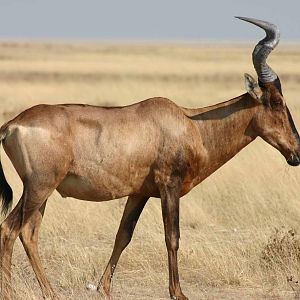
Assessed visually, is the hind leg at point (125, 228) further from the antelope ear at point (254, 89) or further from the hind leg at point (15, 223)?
the antelope ear at point (254, 89)

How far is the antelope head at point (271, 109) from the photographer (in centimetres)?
942

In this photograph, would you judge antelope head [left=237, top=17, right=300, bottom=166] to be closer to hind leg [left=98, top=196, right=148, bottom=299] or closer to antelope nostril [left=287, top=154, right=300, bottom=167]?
antelope nostril [left=287, top=154, right=300, bottom=167]

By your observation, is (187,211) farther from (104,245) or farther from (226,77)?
Answer: (226,77)

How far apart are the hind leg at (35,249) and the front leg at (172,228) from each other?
108 cm

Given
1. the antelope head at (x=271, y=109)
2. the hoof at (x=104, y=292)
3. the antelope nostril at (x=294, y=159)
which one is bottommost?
the hoof at (x=104, y=292)

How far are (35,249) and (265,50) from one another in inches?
108

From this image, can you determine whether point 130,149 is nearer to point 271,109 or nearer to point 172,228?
point 172,228

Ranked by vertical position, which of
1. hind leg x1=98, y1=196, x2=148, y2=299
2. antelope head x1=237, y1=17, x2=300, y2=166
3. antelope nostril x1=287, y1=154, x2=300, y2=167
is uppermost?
antelope head x1=237, y1=17, x2=300, y2=166

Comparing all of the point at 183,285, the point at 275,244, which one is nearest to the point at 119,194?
the point at 183,285

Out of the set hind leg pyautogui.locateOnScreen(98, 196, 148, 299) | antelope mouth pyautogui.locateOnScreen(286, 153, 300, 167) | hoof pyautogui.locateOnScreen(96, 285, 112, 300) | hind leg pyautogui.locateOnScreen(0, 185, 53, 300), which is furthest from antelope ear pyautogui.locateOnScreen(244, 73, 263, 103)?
hoof pyautogui.locateOnScreen(96, 285, 112, 300)

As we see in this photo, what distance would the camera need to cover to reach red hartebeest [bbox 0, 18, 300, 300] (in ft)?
28.8


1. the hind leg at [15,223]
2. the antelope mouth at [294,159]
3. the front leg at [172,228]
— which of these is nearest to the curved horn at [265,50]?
the antelope mouth at [294,159]

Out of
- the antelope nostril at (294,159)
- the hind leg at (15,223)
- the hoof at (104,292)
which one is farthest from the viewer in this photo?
the antelope nostril at (294,159)

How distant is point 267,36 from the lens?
9445mm
